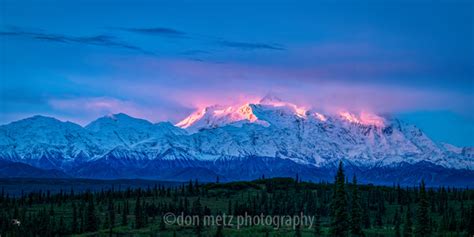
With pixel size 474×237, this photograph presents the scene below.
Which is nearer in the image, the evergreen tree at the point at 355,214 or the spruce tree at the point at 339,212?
the spruce tree at the point at 339,212

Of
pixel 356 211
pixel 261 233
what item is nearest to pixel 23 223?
pixel 261 233

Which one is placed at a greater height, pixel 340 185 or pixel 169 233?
pixel 340 185

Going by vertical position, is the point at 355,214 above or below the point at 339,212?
below

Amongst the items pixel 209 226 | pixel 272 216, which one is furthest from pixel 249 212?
pixel 209 226

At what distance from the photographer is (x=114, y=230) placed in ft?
506

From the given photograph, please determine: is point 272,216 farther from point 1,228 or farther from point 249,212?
point 1,228

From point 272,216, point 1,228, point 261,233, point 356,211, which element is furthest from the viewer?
point 272,216

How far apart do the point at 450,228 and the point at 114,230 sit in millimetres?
68892

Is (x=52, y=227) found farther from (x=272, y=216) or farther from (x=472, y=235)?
(x=472, y=235)

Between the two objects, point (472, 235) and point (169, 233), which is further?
point (169, 233)

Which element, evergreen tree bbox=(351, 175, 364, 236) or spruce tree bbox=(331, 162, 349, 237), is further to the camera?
evergreen tree bbox=(351, 175, 364, 236)

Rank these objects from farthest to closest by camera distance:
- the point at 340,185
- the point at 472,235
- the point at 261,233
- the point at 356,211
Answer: the point at 261,233
the point at 472,235
the point at 356,211
the point at 340,185

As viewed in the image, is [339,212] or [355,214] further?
[355,214]

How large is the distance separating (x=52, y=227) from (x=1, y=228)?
1010 centimetres
